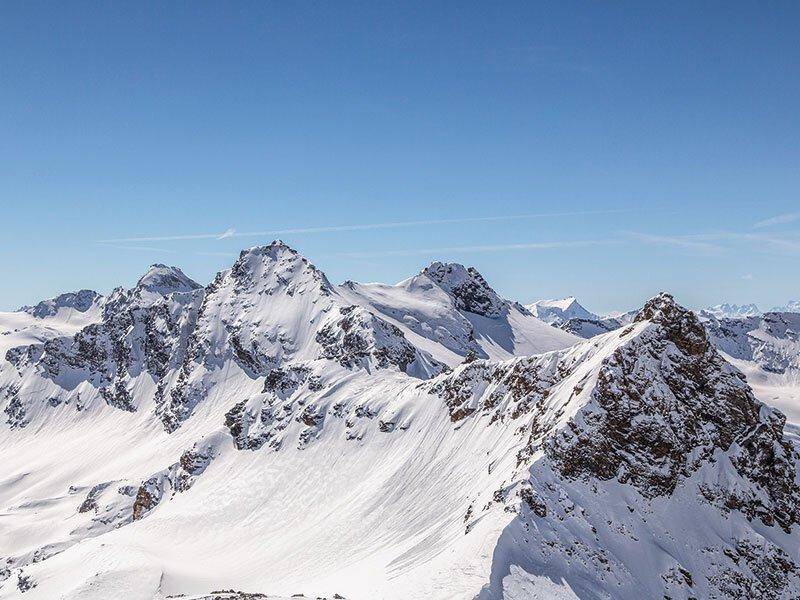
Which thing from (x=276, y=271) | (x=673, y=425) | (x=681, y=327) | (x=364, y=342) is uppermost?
(x=681, y=327)

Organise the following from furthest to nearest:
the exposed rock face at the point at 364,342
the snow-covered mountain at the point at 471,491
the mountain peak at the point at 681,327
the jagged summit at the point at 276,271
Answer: the jagged summit at the point at 276,271
the exposed rock face at the point at 364,342
the mountain peak at the point at 681,327
the snow-covered mountain at the point at 471,491

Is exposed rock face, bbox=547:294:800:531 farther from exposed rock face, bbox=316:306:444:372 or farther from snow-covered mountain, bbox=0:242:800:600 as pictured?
exposed rock face, bbox=316:306:444:372

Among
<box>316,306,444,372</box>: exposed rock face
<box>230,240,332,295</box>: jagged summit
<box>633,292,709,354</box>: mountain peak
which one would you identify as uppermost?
<box>633,292,709,354</box>: mountain peak

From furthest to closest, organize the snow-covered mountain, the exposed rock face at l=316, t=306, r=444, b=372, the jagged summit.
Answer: the jagged summit → the exposed rock face at l=316, t=306, r=444, b=372 → the snow-covered mountain

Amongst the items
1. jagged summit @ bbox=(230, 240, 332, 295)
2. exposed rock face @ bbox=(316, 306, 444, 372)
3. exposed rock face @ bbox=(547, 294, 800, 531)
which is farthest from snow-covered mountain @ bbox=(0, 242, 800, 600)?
jagged summit @ bbox=(230, 240, 332, 295)

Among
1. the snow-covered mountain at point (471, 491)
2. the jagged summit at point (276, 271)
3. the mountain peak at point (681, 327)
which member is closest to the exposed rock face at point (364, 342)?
the snow-covered mountain at point (471, 491)

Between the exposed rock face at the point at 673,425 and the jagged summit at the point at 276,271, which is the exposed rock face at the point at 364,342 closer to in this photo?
the jagged summit at the point at 276,271

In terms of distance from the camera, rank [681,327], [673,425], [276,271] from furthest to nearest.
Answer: [276,271] → [681,327] → [673,425]

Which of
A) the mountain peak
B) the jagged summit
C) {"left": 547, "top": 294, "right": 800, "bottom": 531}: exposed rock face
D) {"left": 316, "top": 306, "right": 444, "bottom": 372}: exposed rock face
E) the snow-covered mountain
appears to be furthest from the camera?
the jagged summit

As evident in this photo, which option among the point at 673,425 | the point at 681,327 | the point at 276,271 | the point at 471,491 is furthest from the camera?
the point at 276,271

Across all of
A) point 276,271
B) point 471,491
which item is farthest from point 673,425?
point 276,271

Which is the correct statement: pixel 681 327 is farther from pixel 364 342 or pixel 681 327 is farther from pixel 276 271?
pixel 276 271

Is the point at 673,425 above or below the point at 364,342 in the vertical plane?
above

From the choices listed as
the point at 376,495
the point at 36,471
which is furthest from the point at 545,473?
the point at 36,471
